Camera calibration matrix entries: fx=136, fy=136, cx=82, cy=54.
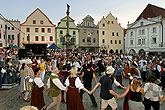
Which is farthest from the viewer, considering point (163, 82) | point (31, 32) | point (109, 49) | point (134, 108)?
point (109, 49)

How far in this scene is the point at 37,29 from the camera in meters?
41.9

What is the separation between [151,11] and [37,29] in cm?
3670

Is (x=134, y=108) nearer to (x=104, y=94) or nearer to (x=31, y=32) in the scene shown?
(x=104, y=94)

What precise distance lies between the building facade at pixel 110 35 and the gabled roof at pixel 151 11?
8.93 meters

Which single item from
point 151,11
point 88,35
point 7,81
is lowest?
point 7,81

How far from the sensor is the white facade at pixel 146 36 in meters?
36.0

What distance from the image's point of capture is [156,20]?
37562 mm

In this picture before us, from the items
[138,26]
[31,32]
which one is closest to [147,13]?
[138,26]

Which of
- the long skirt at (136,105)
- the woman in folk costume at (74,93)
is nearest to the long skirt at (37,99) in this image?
the woman in folk costume at (74,93)

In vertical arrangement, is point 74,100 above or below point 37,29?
below

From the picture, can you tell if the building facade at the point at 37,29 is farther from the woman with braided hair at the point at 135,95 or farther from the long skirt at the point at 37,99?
the woman with braided hair at the point at 135,95

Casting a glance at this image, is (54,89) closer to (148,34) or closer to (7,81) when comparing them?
(7,81)

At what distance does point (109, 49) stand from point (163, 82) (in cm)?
4049

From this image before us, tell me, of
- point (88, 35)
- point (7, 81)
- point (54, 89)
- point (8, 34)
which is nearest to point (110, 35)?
point (88, 35)
